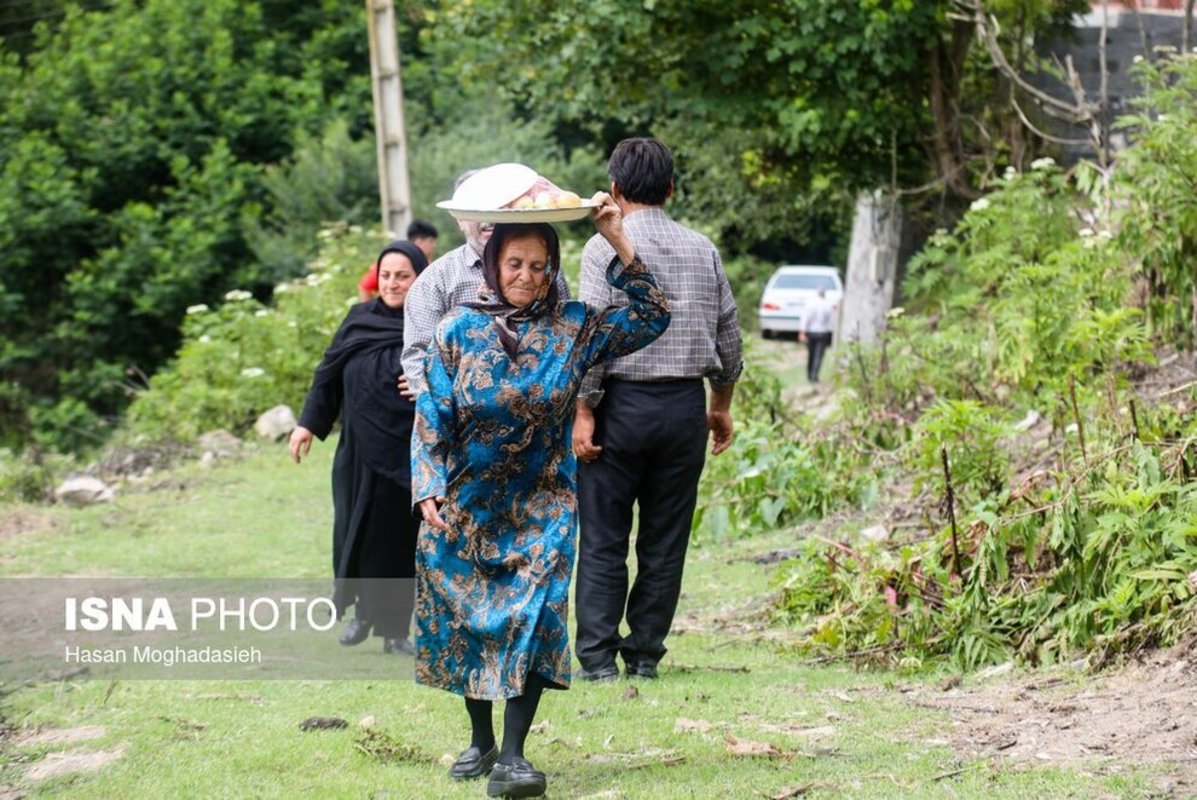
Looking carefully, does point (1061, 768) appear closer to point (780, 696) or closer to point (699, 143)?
point (780, 696)

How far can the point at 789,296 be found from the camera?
3681 centimetres

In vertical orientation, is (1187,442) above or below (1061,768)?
above

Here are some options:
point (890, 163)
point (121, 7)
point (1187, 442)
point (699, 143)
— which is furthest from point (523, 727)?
point (121, 7)

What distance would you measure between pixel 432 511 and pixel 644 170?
2.13 meters

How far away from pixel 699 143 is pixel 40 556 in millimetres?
10951

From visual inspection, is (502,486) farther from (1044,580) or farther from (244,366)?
(244,366)

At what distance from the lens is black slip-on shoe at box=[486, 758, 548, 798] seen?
5117 mm

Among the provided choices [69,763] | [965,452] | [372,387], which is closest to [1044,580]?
[965,452]

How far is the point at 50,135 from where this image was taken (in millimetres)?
27422

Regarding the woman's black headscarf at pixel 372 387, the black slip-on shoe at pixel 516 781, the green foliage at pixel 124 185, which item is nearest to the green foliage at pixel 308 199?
the green foliage at pixel 124 185

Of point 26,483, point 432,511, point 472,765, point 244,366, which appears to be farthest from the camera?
point 244,366

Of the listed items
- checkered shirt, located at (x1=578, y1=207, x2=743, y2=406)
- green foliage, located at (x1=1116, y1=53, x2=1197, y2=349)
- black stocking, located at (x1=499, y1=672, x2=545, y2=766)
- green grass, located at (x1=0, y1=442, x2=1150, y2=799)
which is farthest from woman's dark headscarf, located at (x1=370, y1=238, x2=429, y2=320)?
green foliage, located at (x1=1116, y1=53, x2=1197, y2=349)

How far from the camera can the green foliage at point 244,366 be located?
17688 millimetres

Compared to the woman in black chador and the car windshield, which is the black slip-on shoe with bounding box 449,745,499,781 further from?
the car windshield
